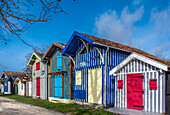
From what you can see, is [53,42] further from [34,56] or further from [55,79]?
[34,56]

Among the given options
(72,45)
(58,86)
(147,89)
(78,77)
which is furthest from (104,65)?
(58,86)

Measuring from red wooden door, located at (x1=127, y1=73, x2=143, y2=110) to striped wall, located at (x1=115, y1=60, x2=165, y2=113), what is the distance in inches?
8.8

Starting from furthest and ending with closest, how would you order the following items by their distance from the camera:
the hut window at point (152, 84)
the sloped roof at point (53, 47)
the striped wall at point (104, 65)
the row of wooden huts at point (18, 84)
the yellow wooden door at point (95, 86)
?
the row of wooden huts at point (18, 84) → the sloped roof at point (53, 47) → the yellow wooden door at point (95, 86) → the striped wall at point (104, 65) → the hut window at point (152, 84)

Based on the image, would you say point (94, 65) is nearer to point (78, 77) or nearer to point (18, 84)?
point (78, 77)

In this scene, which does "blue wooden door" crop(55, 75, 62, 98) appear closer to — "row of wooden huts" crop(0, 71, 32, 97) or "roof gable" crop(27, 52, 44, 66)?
"roof gable" crop(27, 52, 44, 66)

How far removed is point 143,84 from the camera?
9445mm

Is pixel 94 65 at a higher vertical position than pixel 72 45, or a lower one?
lower

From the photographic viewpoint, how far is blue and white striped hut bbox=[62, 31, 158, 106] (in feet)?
37.6

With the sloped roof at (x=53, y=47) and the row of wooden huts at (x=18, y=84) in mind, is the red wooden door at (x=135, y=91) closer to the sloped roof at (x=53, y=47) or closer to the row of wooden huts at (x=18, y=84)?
the sloped roof at (x=53, y=47)

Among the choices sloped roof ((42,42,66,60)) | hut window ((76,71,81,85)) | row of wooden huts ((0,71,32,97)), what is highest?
sloped roof ((42,42,66,60))

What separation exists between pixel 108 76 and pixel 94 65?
135cm

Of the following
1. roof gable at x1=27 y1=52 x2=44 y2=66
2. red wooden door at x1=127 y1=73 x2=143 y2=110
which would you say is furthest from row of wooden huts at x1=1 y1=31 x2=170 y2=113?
roof gable at x1=27 y1=52 x2=44 y2=66

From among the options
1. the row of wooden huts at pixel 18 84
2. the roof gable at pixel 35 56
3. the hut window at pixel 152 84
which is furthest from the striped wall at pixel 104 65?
the row of wooden huts at pixel 18 84

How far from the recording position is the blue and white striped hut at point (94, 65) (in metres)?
11.4
